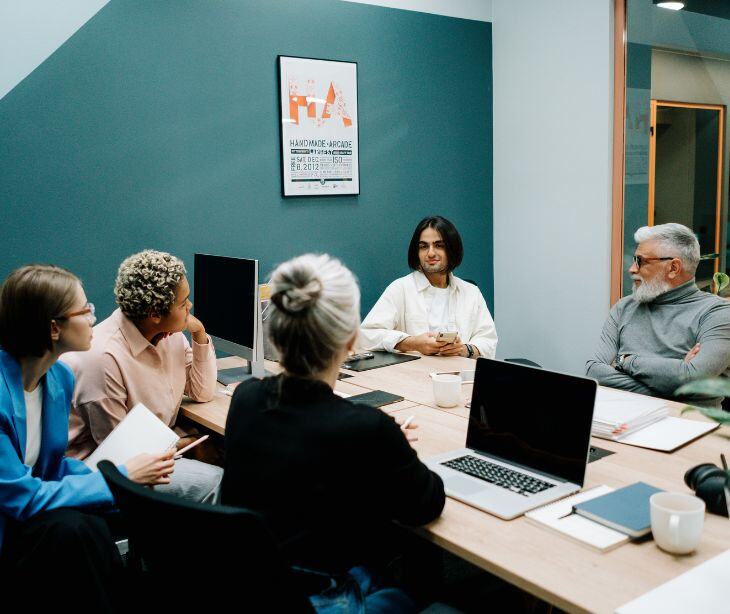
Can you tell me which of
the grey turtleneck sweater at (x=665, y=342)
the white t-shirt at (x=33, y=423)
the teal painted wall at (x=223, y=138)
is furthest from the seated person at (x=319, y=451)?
Result: the teal painted wall at (x=223, y=138)

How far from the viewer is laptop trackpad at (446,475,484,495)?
66.8 inches

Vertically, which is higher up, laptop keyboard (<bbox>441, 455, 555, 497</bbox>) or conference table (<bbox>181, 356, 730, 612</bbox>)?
laptop keyboard (<bbox>441, 455, 555, 497</bbox>)

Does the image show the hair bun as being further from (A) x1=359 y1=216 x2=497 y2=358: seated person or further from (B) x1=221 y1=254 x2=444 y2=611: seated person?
(A) x1=359 y1=216 x2=497 y2=358: seated person

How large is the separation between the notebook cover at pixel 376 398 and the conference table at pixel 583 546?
1.06ft

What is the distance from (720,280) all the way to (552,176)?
1159mm

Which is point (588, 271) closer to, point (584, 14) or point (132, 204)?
point (584, 14)

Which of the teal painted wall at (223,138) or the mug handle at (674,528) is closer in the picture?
the mug handle at (674,528)

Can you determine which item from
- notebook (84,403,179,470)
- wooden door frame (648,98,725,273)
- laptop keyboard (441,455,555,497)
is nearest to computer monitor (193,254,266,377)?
notebook (84,403,179,470)

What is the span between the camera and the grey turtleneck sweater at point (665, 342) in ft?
8.50

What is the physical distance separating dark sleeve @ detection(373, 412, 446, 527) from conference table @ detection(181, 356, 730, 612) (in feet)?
0.21

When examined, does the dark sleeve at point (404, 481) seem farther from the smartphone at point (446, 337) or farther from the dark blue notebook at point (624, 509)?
the smartphone at point (446, 337)

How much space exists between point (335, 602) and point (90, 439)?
1.22 m

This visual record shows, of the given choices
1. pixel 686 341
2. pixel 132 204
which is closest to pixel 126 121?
pixel 132 204

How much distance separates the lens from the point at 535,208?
423 centimetres
